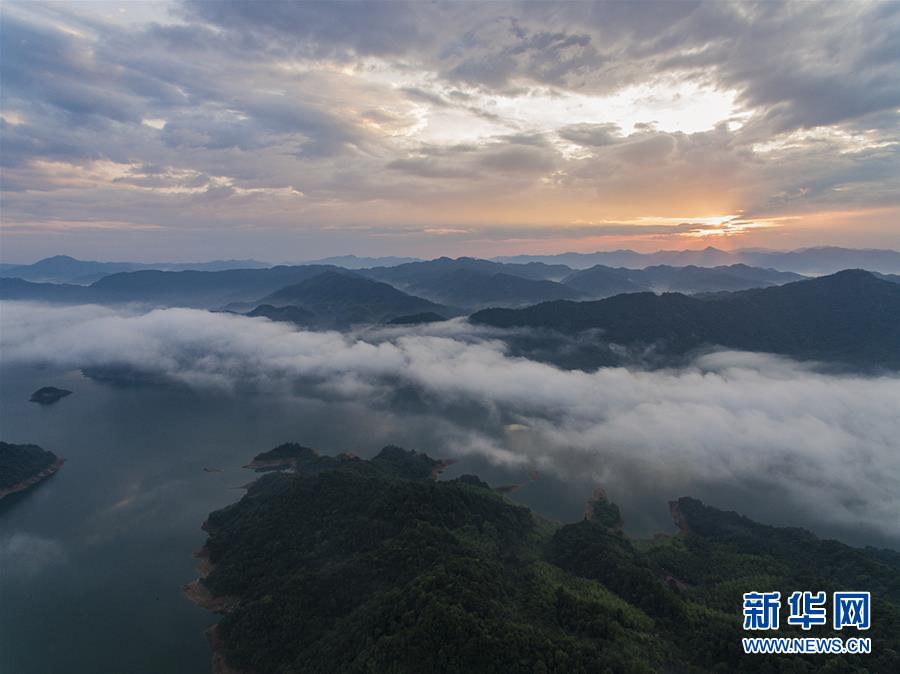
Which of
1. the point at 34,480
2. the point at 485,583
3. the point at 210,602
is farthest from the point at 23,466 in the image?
the point at 485,583

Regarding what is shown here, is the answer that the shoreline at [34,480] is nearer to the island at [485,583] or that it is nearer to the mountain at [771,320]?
the island at [485,583]

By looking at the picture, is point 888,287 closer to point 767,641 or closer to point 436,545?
point 767,641

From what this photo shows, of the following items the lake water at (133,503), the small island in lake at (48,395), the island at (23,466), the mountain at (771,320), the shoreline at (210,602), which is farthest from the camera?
the mountain at (771,320)

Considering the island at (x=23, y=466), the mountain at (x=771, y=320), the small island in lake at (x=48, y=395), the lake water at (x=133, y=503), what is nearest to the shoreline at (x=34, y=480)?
the island at (x=23, y=466)

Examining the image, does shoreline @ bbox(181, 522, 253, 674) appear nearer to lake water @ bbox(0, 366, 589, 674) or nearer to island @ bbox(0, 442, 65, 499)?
lake water @ bbox(0, 366, 589, 674)

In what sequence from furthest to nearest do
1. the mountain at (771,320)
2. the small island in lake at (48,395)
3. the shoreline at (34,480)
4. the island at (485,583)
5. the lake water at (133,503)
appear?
the mountain at (771,320) < the small island in lake at (48,395) < the shoreline at (34,480) < the lake water at (133,503) < the island at (485,583)

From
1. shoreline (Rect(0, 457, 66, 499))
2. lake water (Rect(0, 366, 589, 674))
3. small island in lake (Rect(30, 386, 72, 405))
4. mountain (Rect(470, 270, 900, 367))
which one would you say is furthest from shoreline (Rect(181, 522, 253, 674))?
mountain (Rect(470, 270, 900, 367))

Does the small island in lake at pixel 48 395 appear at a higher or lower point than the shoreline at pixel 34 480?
higher

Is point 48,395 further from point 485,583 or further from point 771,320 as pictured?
point 771,320
